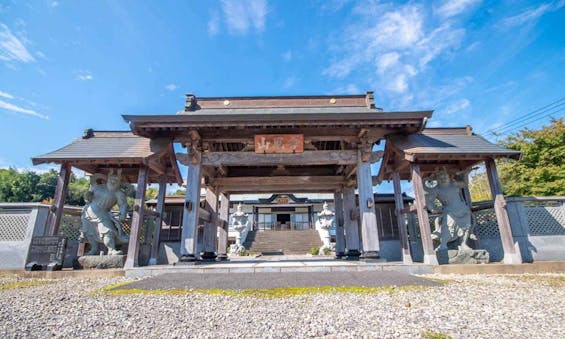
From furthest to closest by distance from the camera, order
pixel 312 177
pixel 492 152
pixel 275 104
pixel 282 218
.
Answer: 1. pixel 282 218
2. pixel 312 177
3. pixel 275 104
4. pixel 492 152

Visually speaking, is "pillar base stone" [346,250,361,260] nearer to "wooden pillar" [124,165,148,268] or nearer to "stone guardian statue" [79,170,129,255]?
"wooden pillar" [124,165,148,268]

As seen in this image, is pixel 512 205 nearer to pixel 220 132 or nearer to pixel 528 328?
pixel 528 328

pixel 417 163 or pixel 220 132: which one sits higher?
pixel 220 132

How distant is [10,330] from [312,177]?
894cm

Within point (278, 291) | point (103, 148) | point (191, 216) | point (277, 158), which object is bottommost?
point (278, 291)

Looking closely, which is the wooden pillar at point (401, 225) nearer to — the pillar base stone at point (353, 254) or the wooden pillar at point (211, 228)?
the pillar base stone at point (353, 254)

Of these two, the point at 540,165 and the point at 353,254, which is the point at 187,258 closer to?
the point at 353,254

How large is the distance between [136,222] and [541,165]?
18.7m

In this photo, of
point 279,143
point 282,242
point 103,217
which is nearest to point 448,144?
point 279,143

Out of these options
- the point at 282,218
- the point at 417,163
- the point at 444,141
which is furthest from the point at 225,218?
the point at 282,218

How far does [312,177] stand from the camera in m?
10.4

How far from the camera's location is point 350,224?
401 inches

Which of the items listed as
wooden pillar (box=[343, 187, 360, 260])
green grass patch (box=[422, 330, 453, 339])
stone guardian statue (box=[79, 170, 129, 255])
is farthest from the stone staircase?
green grass patch (box=[422, 330, 453, 339])

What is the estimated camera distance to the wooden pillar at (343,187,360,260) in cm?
970
